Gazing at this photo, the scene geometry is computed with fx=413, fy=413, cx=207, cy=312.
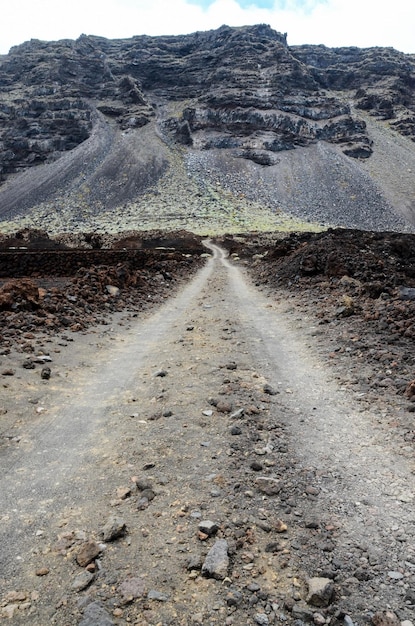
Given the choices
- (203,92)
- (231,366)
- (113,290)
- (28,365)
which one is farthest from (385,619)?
(203,92)

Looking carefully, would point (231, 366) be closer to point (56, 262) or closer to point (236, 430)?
point (236, 430)

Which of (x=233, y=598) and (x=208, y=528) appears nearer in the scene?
(x=233, y=598)

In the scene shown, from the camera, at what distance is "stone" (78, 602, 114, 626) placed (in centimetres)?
295

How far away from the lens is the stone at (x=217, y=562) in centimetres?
336

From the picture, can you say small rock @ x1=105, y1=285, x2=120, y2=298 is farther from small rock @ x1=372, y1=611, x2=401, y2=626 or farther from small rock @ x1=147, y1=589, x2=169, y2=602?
small rock @ x1=372, y1=611, x2=401, y2=626

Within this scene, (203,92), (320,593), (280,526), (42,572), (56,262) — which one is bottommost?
(56,262)

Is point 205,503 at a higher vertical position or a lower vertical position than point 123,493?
higher

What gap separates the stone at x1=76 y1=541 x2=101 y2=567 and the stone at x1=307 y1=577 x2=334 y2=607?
1.80 m

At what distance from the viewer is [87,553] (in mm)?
3586

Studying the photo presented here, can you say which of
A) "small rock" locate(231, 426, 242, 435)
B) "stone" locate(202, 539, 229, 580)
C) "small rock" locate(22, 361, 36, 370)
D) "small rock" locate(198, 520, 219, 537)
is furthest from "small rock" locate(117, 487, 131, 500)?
"small rock" locate(22, 361, 36, 370)

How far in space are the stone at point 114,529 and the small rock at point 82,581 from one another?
0.40 metres

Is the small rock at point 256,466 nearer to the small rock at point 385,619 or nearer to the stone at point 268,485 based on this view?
the stone at point 268,485

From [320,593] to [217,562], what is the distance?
840 mm

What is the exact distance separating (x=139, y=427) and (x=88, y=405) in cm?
148
